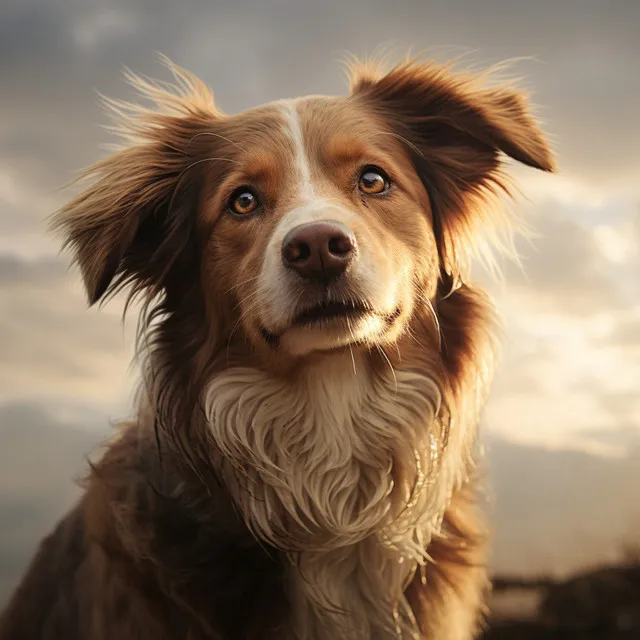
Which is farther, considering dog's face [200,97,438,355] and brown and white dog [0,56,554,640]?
brown and white dog [0,56,554,640]

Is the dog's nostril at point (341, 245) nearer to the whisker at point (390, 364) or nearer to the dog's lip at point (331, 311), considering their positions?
the dog's lip at point (331, 311)

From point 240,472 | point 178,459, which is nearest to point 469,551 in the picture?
point 240,472

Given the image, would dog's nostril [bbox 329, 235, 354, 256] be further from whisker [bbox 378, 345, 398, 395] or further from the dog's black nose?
whisker [bbox 378, 345, 398, 395]

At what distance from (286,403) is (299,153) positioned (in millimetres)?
1047

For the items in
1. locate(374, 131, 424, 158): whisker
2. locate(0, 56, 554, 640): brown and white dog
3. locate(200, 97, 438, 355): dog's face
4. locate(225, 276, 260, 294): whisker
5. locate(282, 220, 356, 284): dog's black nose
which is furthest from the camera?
locate(374, 131, 424, 158): whisker

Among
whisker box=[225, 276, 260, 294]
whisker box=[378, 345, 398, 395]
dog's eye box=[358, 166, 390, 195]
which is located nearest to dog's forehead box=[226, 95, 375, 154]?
dog's eye box=[358, 166, 390, 195]

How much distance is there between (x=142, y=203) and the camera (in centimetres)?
391

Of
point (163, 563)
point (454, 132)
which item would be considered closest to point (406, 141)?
point (454, 132)

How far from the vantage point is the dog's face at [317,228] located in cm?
314

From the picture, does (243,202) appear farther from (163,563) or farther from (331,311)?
(163,563)

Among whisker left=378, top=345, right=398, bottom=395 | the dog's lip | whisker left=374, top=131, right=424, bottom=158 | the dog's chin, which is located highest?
whisker left=374, top=131, right=424, bottom=158

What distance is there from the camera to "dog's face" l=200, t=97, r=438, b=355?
314 cm

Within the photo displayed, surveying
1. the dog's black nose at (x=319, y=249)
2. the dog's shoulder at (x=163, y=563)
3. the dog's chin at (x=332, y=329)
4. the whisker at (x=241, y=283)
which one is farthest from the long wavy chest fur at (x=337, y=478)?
the dog's black nose at (x=319, y=249)

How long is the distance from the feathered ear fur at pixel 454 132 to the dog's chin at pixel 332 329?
680mm
